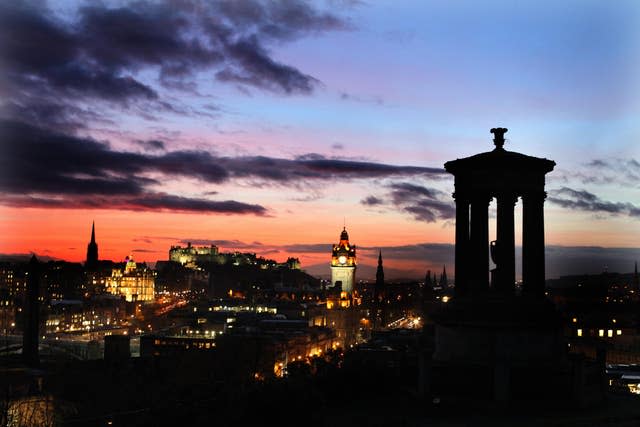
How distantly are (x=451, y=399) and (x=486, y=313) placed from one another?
9.53 feet

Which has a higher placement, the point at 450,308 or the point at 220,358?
the point at 450,308

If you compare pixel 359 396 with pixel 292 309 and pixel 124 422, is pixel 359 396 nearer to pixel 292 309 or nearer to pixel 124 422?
pixel 124 422

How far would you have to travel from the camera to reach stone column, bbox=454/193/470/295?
29000 mm

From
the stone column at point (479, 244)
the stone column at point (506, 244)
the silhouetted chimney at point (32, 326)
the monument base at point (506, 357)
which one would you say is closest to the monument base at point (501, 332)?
the monument base at point (506, 357)

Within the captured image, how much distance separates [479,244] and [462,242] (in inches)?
24.2

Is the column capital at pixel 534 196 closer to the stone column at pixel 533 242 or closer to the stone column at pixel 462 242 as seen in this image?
the stone column at pixel 533 242

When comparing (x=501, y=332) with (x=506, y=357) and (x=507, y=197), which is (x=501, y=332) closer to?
(x=506, y=357)

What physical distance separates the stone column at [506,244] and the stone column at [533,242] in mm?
806

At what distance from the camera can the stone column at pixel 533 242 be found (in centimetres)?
2866

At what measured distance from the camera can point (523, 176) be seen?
2825cm

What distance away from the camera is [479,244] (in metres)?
28.8

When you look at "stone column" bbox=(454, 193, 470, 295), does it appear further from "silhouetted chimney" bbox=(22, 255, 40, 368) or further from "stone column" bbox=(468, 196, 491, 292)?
"silhouetted chimney" bbox=(22, 255, 40, 368)

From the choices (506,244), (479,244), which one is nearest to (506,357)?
(506,244)

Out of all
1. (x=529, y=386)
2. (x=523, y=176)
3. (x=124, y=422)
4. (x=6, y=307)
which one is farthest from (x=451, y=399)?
(x=6, y=307)
